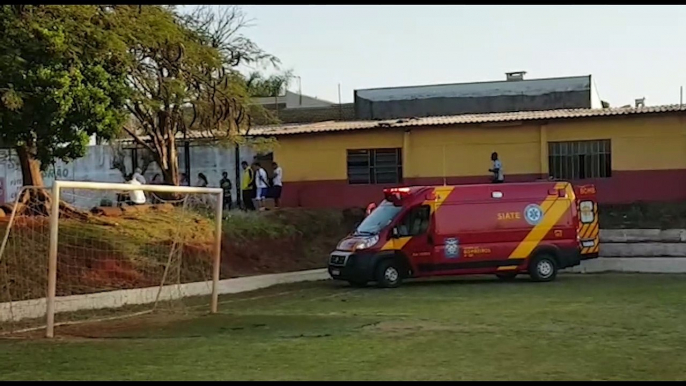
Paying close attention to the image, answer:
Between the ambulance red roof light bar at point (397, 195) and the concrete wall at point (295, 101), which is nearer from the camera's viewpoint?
the ambulance red roof light bar at point (397, 195)

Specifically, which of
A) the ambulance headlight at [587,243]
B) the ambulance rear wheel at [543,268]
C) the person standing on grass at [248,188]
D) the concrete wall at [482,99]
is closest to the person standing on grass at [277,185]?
the person standing on grass at [248,188]

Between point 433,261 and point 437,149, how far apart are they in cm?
882

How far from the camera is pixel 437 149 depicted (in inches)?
1145

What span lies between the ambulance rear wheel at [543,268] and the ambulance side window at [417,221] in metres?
2.51

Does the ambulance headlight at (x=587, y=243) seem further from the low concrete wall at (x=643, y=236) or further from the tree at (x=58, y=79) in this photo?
the tree at (x=58, y=79)

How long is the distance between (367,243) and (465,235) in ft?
7.23

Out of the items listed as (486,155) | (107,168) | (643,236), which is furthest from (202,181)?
(643,236)

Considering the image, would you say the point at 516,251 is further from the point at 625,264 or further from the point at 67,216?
the point at 67,216

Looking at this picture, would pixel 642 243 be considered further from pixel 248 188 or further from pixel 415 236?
pixel 248 188

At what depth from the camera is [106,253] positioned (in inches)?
738

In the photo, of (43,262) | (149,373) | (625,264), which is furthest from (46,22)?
(625,264)

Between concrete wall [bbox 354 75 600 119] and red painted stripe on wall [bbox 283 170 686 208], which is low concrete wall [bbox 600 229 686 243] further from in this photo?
concrete wall [bbox 354 75 600 119]

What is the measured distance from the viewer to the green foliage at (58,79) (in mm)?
15797

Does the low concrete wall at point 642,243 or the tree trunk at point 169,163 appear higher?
the tree trunk at point 169,163
